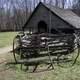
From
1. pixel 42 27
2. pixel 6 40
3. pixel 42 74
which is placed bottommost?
pixel 6 40

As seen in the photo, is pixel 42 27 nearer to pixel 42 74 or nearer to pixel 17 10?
pixel 42 74

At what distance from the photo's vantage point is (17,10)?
6925 cm

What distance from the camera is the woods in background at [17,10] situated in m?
64.6

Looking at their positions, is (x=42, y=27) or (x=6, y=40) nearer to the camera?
(x=42, y=27)

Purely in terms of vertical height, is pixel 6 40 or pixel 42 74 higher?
pixel 42 74

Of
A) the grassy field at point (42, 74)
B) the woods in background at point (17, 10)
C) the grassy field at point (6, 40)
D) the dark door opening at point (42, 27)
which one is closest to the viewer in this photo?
the grassy field at point (42, 74)

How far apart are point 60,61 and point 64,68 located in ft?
4.65

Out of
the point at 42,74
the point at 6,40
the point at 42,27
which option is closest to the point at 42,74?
the point at 42,74

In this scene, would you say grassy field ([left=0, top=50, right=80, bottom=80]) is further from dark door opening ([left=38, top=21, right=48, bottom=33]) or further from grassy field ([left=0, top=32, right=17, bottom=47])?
dark door opening ([left=38, top=21, right=48, bottom=33])

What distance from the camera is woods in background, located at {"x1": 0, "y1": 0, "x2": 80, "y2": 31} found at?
64625mm

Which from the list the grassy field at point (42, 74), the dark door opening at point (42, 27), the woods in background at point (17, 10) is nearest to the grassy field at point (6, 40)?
the dark door opening at point (42, 27)

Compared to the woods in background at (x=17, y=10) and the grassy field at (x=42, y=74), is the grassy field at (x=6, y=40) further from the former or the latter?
the woods in background at (x=17, y=10)

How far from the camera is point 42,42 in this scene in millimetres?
13578

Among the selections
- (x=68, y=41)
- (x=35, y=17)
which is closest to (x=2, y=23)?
(x=35, y=17)
